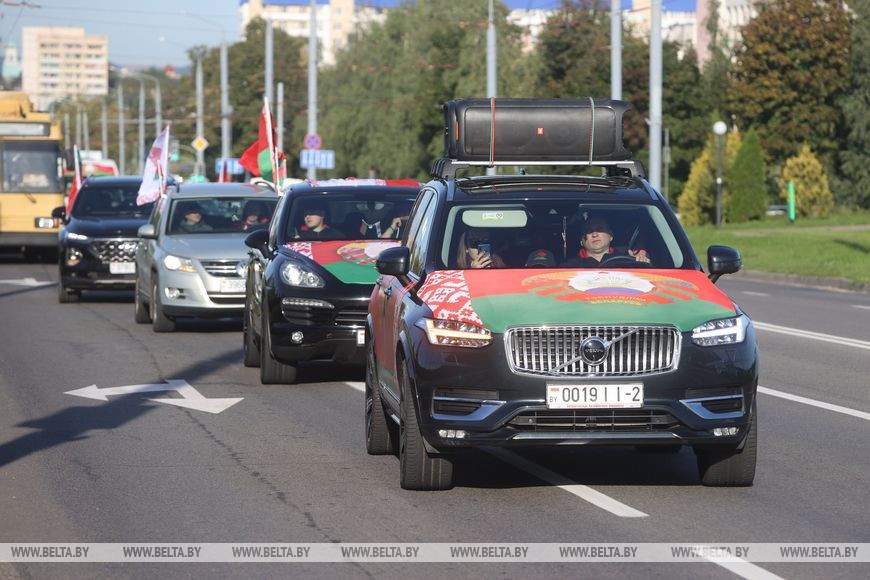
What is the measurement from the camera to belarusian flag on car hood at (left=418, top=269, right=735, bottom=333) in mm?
8242

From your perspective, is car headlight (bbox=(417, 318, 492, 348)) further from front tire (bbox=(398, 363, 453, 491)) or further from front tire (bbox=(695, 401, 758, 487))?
front tire (bbox=(695, 401, 758, 487))

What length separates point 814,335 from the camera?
1891 cm

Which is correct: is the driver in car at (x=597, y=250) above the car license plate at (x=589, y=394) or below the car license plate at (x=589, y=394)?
above

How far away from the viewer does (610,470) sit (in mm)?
9484

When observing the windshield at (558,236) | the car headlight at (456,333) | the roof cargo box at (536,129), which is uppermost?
the roof cargo box at (536,129)

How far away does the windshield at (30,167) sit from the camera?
3903 cm

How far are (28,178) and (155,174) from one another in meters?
10.8

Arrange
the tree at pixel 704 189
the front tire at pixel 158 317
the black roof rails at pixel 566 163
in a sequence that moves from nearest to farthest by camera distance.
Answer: the black roof rails at pixel 566 163, the front tire at pixel 158 317, the tree at pixel 704 189

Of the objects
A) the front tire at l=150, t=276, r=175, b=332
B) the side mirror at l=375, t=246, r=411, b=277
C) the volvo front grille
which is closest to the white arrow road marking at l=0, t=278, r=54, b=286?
the front tire at l=150, t=276, r=175, b=332

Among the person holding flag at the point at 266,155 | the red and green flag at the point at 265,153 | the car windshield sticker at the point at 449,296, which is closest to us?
the car windshield sticker at the point at 449,296

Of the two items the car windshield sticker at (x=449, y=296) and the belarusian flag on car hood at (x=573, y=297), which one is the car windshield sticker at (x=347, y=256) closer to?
the car windshield sticker at (x=449, y=296)

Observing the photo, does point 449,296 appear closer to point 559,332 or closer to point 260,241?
point 559,332

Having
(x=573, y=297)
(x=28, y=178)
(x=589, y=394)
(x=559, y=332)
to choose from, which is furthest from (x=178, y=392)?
(x=28, y=178)

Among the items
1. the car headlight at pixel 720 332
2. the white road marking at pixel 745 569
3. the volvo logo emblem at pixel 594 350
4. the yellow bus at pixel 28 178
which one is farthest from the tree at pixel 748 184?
the white road marking at pixel 745 569
